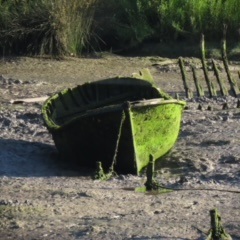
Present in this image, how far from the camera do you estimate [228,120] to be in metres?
15.1

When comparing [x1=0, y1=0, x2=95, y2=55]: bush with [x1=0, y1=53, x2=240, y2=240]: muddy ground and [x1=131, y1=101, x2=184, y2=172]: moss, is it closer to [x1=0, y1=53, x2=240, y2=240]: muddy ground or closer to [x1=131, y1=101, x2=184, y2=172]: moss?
[x1=0, y1=53, x2=240, y2=240]: muddy ground

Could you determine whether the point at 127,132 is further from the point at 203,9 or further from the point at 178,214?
the point at 203,9

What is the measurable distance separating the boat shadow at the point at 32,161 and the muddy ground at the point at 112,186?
12 millimetres

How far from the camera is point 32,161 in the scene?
1307 cm

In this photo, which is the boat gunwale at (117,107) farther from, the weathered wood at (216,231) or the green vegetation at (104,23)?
the green vegetation at (104,23)

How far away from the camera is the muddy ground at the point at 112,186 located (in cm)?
918

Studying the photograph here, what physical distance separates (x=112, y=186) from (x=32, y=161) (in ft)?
6.30

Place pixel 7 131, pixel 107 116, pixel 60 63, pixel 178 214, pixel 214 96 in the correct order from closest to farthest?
pixel 178 214, pixel 107 116, pixel 7 131, pixel 214 96, pixel 60 63

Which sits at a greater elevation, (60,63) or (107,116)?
(107,116)

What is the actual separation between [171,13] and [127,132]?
10.3 m

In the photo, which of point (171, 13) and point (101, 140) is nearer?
point (101, 140)

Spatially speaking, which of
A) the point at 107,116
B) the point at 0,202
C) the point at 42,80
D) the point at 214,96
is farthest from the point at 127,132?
the point at 42,80

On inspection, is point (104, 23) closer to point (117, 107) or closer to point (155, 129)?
point (155, 129)

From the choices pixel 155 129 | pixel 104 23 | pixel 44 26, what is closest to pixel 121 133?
pixel 155 129
